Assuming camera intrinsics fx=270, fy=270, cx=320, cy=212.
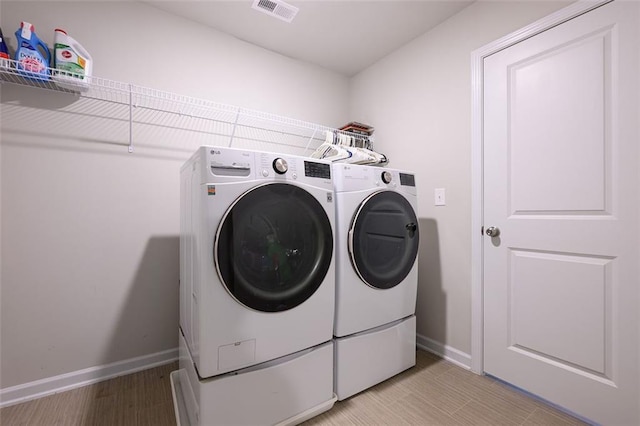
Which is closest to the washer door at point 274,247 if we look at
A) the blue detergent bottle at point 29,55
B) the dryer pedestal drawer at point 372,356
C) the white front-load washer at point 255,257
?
the white front-load washer at point 255,257

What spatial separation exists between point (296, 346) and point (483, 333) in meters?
1.22

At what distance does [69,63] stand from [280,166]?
1.29 metres

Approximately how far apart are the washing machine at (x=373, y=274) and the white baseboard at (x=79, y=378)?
48.0 inches

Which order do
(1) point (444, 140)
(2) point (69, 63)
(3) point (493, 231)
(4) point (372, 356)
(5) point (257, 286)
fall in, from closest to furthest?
(5) point (257, 286) → (2) point (69, 63) → (4) point (372, 356) → (3) point (493, 231) → (1) point (444, 140)

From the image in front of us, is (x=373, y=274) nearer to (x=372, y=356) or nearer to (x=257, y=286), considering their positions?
(x=372, y=356)

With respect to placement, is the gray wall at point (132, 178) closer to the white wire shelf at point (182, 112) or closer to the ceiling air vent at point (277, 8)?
the white wire shelf at point (182, 112)

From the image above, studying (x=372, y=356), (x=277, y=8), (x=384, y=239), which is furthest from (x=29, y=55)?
(x=372, y=356)

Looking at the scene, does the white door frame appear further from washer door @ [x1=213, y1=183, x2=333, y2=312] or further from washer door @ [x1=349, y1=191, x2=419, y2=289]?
washer door @ [x1=213, y1=183, x2=333, y2=312]

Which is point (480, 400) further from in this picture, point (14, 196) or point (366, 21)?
point (14, 196)

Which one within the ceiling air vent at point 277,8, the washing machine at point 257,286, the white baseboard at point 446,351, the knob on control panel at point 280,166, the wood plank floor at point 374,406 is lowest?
the wood plank floor at point 374,406

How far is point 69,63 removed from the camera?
4.62ft

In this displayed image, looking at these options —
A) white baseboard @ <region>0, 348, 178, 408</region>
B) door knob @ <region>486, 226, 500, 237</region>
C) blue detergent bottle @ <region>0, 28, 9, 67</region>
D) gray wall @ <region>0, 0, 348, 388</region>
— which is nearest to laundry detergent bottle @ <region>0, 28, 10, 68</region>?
blue detergent bottle @ <region>0, 28, 9, 67</region>

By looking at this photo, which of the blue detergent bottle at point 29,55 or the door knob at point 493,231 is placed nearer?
the blue detergent bottle at point 29,55

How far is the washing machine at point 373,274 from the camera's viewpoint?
1406mm
